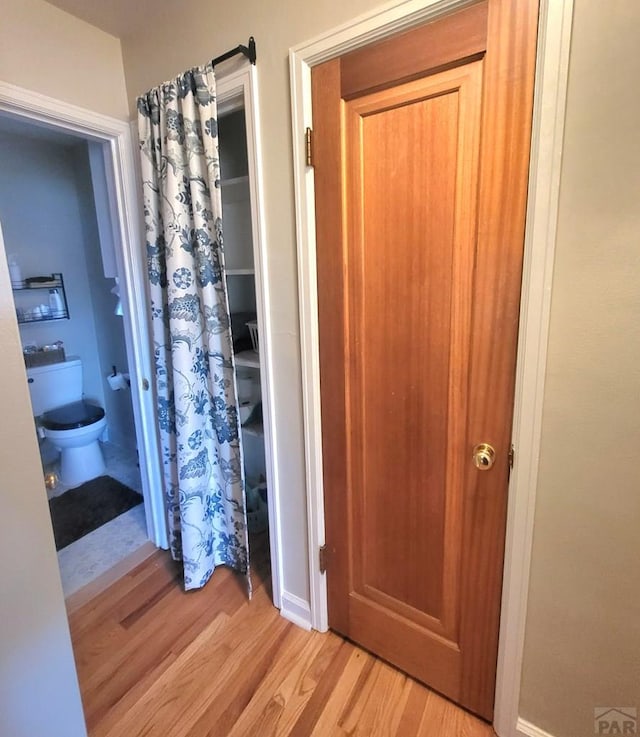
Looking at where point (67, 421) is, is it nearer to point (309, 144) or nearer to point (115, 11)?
point (115, 11)

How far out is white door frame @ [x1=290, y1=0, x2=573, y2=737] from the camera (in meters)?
0.88

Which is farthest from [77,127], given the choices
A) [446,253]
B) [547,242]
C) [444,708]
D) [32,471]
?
[444,708]

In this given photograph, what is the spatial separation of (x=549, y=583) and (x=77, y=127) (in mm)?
2374

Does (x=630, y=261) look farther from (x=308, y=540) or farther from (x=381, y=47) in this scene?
(x=308, y=540)

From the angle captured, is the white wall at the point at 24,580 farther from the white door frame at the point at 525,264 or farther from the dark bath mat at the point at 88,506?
the dark bath mat at the point at 88,506

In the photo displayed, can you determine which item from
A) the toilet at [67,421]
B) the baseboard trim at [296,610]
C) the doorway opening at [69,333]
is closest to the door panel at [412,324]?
the baseboard trim at [296,610]

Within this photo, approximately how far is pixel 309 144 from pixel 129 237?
1.04 metres

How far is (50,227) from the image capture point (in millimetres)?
3004

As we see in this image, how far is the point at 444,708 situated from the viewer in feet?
4.38

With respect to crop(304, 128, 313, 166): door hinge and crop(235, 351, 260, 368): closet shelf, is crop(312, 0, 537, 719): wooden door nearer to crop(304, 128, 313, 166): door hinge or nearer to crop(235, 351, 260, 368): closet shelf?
crop(304, 128, 313, 166): door hinge

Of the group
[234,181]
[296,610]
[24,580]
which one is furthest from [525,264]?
[296,610]

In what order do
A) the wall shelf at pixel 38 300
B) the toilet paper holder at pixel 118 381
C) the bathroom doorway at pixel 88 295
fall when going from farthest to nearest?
1. the toilet paper holder at pixel 118 381
2. the wall shelf at pixel 38 300
3. the bathroom doorway at pixel 88 295

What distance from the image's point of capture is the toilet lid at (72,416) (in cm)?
275

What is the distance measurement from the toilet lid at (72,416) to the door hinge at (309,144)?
2459 mm
